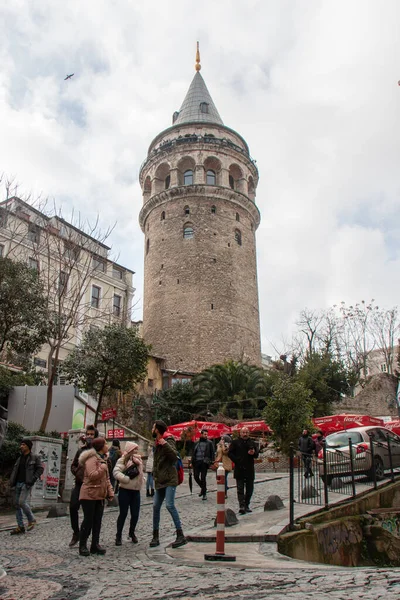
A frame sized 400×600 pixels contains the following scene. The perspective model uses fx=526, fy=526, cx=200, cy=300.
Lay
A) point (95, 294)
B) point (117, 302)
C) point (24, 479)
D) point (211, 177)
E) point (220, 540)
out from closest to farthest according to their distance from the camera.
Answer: point (220, 540)
point (24, 479)
point (95, 294)
point (117, 302)
point (211, 177)

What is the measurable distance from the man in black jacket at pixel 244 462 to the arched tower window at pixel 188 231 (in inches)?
1131

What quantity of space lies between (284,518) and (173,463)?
199 cm

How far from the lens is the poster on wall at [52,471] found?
38.5ft

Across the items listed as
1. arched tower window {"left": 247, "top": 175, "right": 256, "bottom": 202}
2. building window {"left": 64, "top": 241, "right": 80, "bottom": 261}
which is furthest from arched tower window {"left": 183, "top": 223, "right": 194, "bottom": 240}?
building window {"left": 64, "top": 241, "right": 80, "bottom": 261}

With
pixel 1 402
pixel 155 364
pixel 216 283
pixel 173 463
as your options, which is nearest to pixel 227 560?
pixel 173 463

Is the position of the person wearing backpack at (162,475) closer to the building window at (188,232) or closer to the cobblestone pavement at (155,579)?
the cobblestone pavement at (155,579)

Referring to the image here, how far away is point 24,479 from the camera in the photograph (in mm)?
8133

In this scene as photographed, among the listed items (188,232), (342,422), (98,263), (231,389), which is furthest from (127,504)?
(188,232)

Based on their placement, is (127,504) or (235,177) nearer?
(127,504)

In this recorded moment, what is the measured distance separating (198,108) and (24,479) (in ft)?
123

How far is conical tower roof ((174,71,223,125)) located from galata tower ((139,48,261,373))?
0.34 ft

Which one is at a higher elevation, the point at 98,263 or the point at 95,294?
the point at 95,294

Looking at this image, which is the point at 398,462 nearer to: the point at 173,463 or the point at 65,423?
the point at 173,463

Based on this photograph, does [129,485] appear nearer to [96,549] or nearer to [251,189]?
[96,549]
